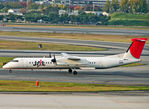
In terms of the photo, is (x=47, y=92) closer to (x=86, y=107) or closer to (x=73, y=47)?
(x=86, y=107)

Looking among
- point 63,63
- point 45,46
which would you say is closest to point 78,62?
point 63,63

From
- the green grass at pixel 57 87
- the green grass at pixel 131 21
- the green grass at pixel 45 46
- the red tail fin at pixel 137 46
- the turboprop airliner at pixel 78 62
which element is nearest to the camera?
the green grass at pixel 57 87

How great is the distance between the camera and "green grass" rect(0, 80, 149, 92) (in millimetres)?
42062

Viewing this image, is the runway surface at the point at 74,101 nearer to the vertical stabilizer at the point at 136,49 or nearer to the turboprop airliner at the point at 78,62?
the turboprop airliner at the point at 78,62

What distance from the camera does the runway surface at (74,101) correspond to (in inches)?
1330

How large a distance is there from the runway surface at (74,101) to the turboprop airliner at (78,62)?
15893mm

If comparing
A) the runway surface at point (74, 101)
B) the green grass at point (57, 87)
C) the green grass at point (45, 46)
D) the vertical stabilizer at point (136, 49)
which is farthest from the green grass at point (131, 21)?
the runway surface at point (74, 101)

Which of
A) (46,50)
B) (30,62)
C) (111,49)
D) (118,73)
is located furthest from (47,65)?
(111,49)

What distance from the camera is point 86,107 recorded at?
110ft

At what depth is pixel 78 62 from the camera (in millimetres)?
55344

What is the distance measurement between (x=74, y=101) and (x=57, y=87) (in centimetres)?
860

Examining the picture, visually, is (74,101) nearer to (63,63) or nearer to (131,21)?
(63,63)

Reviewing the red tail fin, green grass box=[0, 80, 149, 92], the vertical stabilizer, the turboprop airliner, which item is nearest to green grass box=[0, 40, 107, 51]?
the turboprop airliner

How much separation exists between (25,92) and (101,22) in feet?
516
